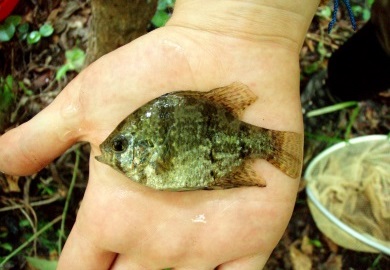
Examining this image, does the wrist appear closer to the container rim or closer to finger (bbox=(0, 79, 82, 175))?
finger (bbox=(0, 79, 82, 175))

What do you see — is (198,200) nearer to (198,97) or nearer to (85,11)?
(198,97)

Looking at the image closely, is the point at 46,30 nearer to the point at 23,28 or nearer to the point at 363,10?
the point at 23,28

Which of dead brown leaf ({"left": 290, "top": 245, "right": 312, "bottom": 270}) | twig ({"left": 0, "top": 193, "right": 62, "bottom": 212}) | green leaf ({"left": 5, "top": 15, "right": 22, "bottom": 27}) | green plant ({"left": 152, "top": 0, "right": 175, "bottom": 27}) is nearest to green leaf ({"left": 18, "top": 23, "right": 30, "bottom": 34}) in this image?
green leaf ({"left": 5, "top": 15, "right": 22, "bottom": 27})

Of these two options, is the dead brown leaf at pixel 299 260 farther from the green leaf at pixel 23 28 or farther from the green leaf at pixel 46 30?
the green leaf at pixel 23 28

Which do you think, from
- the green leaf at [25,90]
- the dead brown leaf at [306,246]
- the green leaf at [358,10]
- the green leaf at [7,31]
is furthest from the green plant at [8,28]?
the green leaf at [358,10]

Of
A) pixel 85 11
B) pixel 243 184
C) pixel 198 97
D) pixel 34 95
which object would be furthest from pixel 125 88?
pixel 85 11
